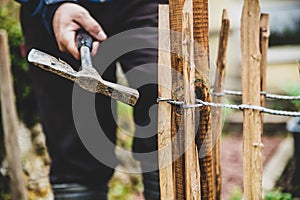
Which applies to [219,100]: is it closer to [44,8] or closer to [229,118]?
[44,8]

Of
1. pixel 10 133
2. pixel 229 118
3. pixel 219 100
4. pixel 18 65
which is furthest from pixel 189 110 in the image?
pixel 229 118

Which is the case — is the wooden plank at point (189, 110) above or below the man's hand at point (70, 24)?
below

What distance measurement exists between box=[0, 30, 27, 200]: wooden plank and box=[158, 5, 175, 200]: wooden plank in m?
1.31

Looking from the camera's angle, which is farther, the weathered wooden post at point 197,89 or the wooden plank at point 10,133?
the wooden plank at point 10,133

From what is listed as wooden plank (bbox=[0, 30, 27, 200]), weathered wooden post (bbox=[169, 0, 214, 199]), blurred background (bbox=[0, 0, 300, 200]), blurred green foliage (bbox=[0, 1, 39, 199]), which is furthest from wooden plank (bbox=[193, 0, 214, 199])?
blurred green foliage (bbox=[0, 1, 39, 199])

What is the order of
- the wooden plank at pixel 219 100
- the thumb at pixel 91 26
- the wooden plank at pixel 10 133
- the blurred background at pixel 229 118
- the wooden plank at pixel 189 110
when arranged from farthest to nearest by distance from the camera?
the blurred background at pixel 229 118 < the wooden plank at pixel 10 133 < the thumb at pixel 91 26 < the wooden plank at pixel 219 100 < the wooden plank at pixel 189 110

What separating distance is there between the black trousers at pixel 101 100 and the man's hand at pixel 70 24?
0.16 m

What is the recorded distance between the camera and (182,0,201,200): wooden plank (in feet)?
4.01

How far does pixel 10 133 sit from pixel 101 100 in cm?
66

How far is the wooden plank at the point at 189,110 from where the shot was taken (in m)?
1.22

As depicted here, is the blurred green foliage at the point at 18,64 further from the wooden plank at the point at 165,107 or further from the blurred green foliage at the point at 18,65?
the wooden plank at the point at 165,107

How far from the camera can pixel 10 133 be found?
2.52 m

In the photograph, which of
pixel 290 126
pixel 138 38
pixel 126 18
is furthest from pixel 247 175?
pixel 290 126

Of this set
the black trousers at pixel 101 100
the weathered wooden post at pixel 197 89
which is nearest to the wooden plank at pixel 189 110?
the weathered wooden post at pixel 197 89
